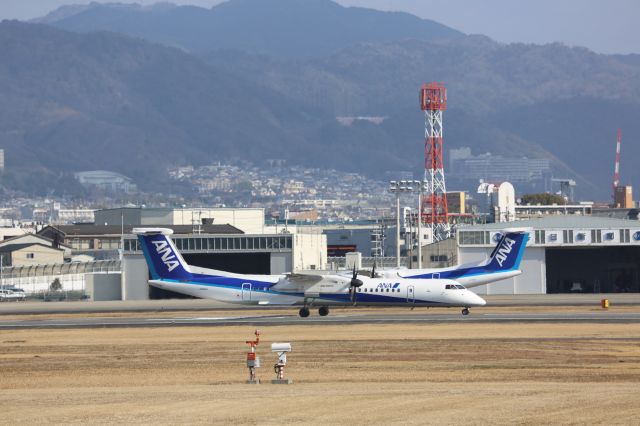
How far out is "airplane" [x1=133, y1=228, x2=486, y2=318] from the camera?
6912cm

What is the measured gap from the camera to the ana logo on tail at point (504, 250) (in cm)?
8150

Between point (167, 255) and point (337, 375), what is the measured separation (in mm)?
32983

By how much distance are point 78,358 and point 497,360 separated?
16.2m

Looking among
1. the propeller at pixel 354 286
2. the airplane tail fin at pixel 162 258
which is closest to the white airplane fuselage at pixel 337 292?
the propeller at pixel 354 286

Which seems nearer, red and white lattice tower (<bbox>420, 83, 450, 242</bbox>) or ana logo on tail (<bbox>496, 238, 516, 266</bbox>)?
ana logo on tail (<bbox>496, 238, 516, 266</bbox>)

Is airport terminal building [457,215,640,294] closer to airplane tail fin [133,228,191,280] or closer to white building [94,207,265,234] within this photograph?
airplane tail fin [133,228,191,280]

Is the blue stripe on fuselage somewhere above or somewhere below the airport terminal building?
below

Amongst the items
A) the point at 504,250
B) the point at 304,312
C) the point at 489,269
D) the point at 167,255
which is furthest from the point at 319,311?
the point at 504,250

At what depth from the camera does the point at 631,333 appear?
5550 cm

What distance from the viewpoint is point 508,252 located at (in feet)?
269

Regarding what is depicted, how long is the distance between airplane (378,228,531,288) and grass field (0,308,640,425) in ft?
53.0

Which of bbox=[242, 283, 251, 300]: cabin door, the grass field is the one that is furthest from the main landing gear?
the grass field

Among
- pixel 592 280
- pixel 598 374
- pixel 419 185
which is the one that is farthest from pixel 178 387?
pixel 592 280

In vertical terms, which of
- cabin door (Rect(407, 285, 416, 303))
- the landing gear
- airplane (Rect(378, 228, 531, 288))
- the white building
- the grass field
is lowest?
the grass field
